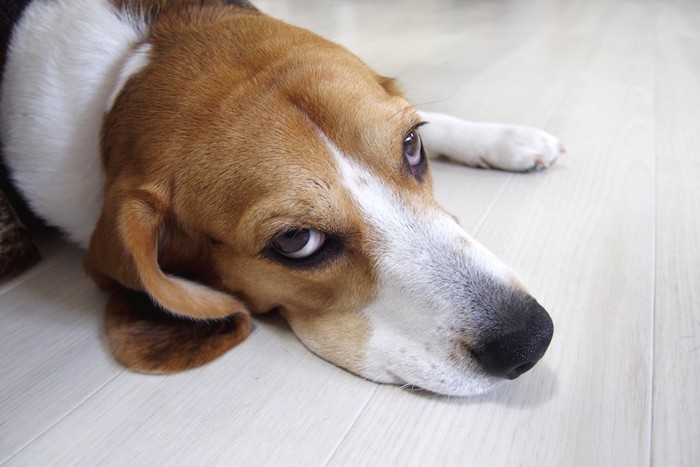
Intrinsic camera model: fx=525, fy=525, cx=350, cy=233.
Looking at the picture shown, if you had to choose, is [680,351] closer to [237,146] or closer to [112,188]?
[237,146]

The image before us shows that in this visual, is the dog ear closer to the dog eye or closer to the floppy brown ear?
the floppy brown ear

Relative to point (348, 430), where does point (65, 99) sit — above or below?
above

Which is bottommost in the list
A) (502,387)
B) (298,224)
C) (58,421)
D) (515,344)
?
(58,421)

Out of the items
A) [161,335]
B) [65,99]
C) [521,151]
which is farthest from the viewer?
[521,151]

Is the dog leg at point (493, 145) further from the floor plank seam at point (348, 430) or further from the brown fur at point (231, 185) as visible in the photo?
the floor plank seam at point (348, 430)

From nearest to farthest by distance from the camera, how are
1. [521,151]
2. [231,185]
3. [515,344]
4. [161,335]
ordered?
[515,344] → [231,185] → [161,335] → [521,151]

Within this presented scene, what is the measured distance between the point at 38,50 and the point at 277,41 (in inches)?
31.4

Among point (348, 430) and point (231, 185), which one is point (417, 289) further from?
point (231, 185)

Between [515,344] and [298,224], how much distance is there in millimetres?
570

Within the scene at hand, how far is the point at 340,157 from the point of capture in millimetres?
1289

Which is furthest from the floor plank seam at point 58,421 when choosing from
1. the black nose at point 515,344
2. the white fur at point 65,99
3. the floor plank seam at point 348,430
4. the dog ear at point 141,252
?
the black nose at point 515,344

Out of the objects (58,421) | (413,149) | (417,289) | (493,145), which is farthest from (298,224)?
(493,145)

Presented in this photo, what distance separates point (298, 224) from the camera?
49.8 inches

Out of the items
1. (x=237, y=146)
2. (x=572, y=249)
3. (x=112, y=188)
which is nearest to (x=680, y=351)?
(x=572, y=249)
